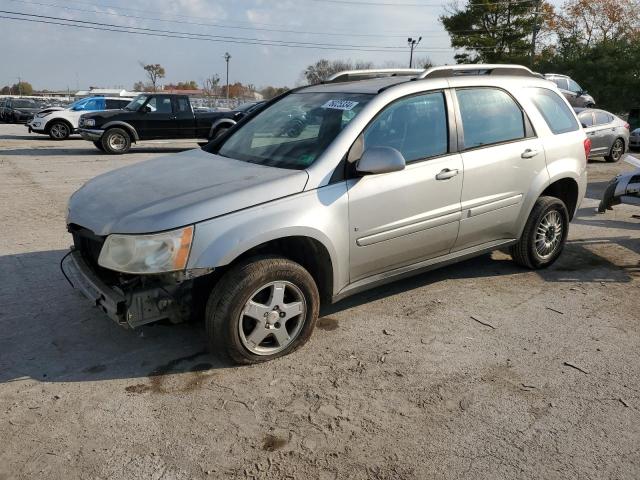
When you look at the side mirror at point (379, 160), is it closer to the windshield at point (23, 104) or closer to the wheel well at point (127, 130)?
the wheel well at point (127, 130)

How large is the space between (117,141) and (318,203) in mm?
13063

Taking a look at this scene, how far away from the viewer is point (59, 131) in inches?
771

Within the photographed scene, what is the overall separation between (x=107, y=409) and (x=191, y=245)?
1.00m

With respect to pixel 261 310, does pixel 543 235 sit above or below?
above

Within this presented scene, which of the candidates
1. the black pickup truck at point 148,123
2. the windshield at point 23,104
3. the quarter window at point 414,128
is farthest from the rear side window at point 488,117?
the windshield at point 23,104

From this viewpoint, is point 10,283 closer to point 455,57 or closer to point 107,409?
point 107,409

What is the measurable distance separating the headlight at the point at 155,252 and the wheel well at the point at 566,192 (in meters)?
3.61

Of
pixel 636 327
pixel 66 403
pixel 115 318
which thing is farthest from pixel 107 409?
pixel 636 327

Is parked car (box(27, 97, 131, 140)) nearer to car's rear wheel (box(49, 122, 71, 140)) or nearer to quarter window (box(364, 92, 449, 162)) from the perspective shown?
car's rear wheel (box(49, 122, 71, 140))

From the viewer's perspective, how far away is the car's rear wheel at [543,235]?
486cm

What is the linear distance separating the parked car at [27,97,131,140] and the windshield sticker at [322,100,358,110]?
1708cm

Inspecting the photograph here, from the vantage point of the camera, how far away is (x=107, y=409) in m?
2.95

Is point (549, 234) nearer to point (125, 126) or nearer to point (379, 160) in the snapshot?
point (379, 160)

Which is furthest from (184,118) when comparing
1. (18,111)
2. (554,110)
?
(18,111)
